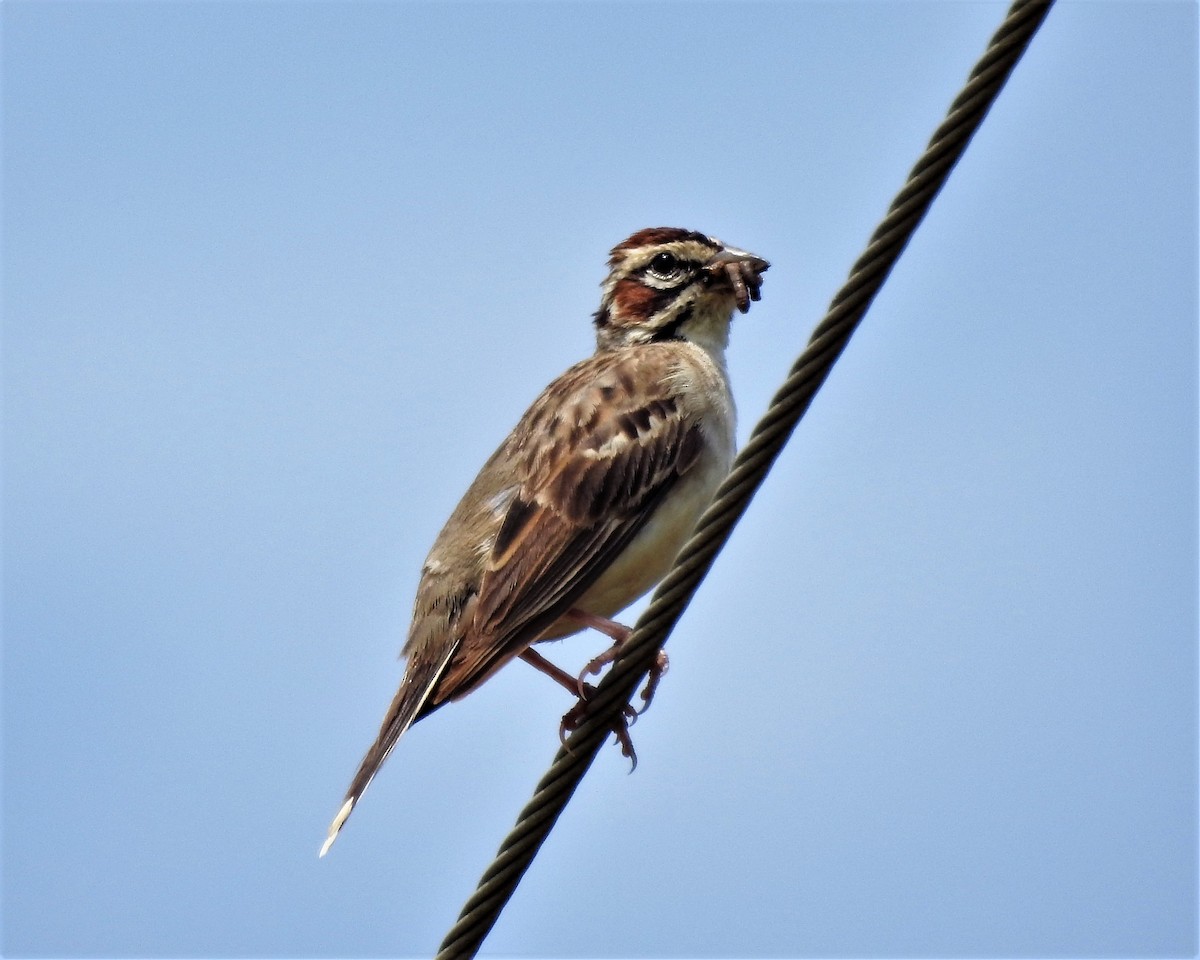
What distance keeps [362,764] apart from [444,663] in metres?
0.65

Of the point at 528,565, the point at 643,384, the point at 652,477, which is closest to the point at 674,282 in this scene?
the point at 643,384

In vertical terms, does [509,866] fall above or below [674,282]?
below

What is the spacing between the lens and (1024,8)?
5383 millimetres

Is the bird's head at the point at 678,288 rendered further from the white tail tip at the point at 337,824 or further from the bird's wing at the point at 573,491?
the white tail tip at the point at 337,824

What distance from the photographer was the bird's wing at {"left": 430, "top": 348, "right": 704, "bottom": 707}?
8688 mm

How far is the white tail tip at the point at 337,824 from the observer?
27.8 ft

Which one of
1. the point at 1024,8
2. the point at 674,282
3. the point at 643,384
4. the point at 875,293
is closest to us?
the point at 1024,8

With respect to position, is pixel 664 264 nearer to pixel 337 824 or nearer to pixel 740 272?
pixel 740 272

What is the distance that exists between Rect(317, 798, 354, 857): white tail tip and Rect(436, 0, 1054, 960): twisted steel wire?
204cm

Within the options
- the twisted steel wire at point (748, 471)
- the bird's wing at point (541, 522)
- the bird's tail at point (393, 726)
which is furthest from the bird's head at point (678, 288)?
the twisted steel wire at point (748, 471)

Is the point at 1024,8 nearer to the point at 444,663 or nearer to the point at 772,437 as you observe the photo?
the point at 772,437

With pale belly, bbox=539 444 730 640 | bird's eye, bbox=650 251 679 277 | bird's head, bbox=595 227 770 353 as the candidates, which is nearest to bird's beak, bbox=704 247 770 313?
bird's head, bbox=595 227 770 353

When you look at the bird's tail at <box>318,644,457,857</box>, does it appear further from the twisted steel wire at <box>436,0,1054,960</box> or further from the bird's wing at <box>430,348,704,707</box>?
the twisted steel wire at <box>436,0,1054,960</box>

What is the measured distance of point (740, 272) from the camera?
1057cm
